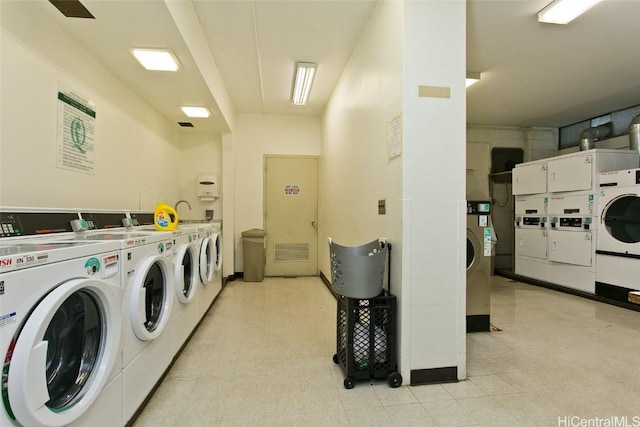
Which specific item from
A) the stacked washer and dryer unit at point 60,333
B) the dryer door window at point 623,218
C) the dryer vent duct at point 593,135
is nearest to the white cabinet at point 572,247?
the dryer door window at point 623,218

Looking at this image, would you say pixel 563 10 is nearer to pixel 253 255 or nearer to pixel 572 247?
pixel 572 247

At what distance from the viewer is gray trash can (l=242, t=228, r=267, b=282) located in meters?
5.08

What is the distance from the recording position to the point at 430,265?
2.05 meters

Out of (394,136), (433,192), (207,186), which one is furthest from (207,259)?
(433,192)

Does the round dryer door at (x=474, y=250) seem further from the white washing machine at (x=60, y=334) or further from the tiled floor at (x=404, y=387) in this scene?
the white washing machine at (x=60, y=334)

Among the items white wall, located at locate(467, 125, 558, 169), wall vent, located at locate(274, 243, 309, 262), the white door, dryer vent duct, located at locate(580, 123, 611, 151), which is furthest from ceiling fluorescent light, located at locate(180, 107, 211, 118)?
dryer vent duct, located at locate(580, 123, 611, 151)

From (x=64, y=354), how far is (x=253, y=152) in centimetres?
Result: 456

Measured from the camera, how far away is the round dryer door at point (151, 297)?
1613 mm

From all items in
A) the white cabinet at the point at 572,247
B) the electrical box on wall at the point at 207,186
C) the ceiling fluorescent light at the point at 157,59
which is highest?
the ceiling fluorescent light at the point at 157,59

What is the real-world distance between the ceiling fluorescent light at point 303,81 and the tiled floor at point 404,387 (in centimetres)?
295

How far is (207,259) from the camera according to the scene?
3465 millimetres

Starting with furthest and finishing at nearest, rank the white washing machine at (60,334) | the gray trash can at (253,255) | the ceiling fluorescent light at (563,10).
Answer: the gray trash can at (253,255) < the ceiling fluorescent light at (563,10) < the white washing machine at (60,334)

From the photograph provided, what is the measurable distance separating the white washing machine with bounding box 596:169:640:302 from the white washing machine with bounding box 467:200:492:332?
215cm

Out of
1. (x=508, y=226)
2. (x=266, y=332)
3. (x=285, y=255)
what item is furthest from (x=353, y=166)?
(x=508, y=226)
